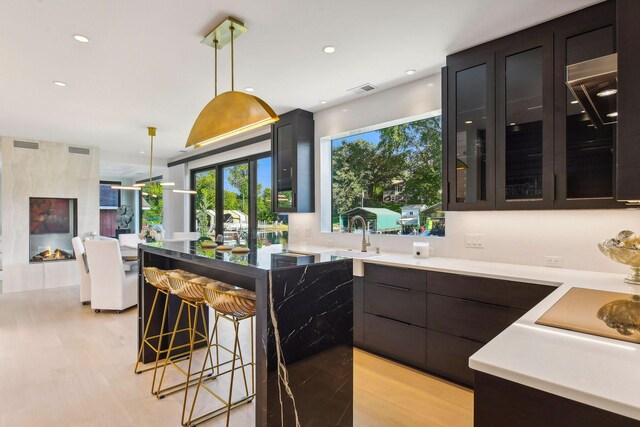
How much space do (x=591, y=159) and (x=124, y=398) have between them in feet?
12.0

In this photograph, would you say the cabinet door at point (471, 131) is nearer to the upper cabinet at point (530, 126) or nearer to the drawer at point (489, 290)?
the upper cabinet at point (530, 126)

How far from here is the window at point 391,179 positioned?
3.56 meters

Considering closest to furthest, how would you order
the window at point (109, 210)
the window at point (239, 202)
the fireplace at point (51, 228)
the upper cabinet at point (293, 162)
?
the upper cabinet at point (293, 162), the window at point (239, 202), the fireplace at point (51, 228), the window at point (109, 210)

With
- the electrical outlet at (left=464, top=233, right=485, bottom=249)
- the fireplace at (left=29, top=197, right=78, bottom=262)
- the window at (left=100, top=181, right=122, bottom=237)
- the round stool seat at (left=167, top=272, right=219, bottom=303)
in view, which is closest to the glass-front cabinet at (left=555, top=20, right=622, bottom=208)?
the electrical outlet at (left=464, top=233, right=485, bottom=249)

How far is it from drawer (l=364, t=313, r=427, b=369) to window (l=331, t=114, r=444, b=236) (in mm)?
1052

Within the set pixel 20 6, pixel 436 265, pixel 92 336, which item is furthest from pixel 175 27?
pixel 92 336

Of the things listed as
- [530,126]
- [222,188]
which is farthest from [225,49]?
[222,188]

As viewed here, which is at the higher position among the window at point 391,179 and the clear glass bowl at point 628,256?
the window at point 391,179

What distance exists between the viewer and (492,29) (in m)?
2.55

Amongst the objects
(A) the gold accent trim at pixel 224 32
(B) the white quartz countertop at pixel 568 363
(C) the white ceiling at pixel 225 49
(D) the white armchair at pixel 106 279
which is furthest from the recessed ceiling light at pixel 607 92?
(D) the white armchair at pixel 106 279

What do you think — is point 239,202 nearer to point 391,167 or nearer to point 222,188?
point 222,188

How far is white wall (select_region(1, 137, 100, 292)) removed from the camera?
595 centimetres

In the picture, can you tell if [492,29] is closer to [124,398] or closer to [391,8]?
[391,8]

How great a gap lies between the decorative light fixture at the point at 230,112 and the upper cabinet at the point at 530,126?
5.30ft
